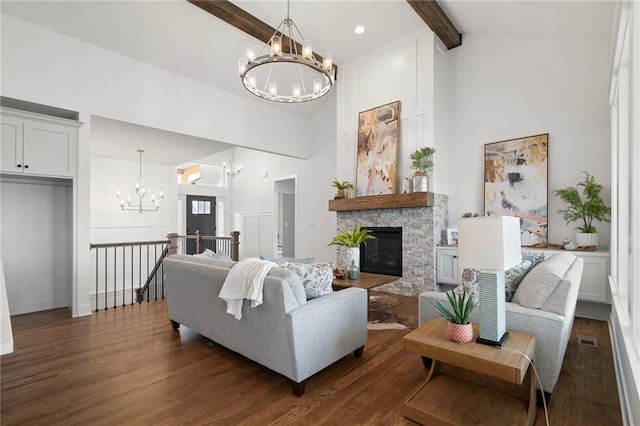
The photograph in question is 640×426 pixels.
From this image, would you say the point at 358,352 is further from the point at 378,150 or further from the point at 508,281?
the point at 378,150

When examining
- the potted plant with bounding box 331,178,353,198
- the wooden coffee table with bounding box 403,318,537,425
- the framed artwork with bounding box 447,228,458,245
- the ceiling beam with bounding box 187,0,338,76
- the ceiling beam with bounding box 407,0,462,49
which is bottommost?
the wooden coffee table with bounding box 403,318,537,425

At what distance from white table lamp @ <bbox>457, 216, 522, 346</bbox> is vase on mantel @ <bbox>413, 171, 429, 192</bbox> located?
313 cm

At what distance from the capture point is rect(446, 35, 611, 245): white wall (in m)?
4.25

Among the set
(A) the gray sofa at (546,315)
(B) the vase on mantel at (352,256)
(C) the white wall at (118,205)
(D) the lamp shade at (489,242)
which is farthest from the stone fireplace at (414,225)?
(C) the white wall at (118,205)

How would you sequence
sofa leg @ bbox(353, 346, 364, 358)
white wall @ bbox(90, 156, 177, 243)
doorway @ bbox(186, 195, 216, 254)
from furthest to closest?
1. doorway @ bbox(186, 195, 216, 254)
2. white wall @ bbox(90, 156, 177, 243)
3. sofa leg @ bbox(353, 346, 364, 358)

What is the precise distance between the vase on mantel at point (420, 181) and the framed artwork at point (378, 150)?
44 cm

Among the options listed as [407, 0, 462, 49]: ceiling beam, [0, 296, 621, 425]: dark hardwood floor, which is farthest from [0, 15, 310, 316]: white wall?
[407, 0, 462, 49]: ceiling beam

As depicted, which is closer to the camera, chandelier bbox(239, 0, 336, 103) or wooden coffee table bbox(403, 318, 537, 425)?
wooden coffee table bbox(403, 318, 537, 425)

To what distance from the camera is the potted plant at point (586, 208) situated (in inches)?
157

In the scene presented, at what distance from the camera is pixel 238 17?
4402 millimetres

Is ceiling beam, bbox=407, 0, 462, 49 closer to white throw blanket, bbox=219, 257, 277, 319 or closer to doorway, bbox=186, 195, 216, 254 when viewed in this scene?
white throw blanket, bbox=219, 257, 277, 319

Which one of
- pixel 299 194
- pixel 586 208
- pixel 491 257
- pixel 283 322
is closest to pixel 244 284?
pixel 283 322

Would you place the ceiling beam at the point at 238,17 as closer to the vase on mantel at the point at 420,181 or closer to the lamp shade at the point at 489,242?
the vase on mantel at the point at 420,181

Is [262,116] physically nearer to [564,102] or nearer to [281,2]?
[281,2]
